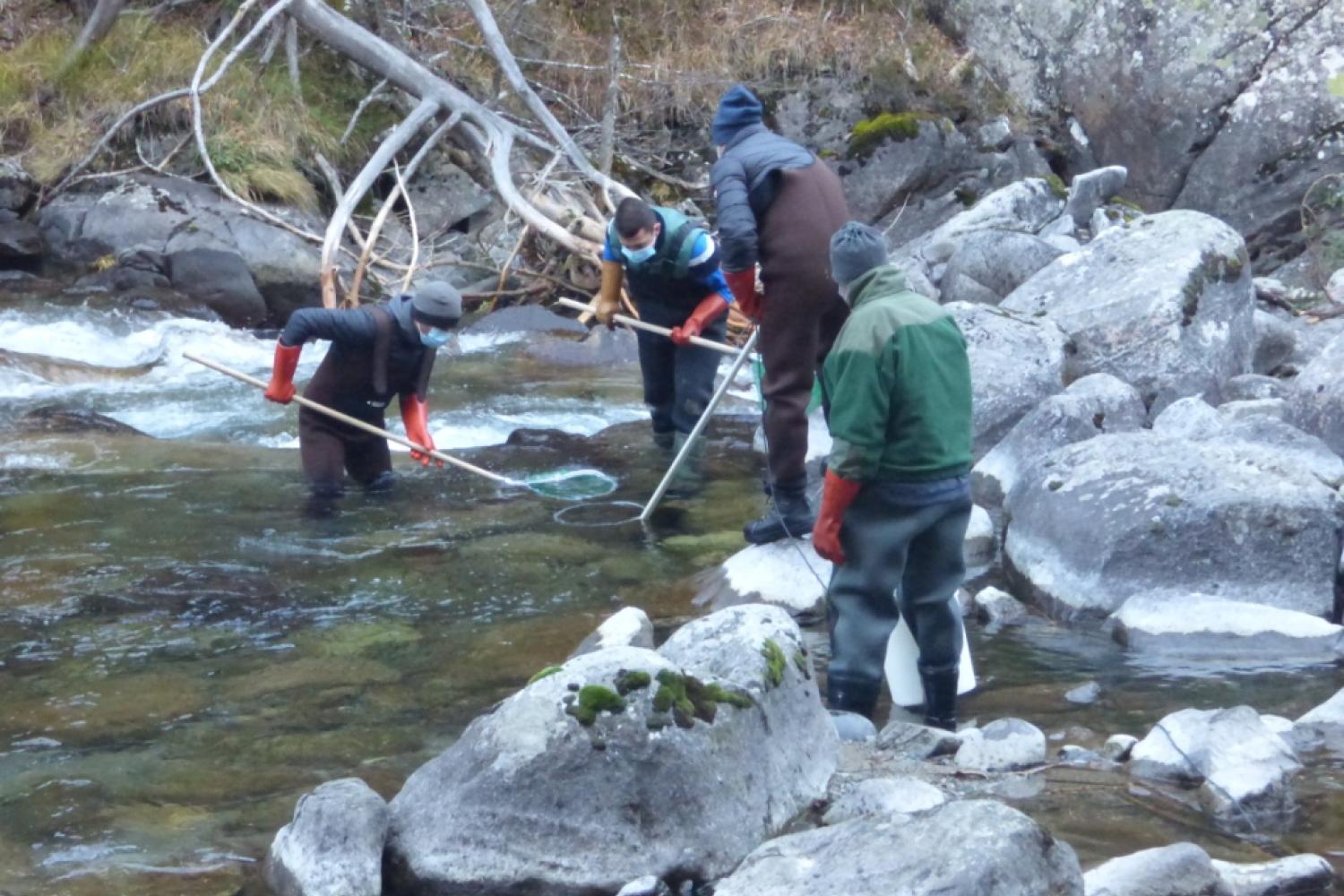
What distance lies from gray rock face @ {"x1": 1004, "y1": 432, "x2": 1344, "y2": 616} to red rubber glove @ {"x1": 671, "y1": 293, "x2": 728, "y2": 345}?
7.32 feet

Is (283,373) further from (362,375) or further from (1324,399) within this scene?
(1324,399)

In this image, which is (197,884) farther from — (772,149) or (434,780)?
(772,149)

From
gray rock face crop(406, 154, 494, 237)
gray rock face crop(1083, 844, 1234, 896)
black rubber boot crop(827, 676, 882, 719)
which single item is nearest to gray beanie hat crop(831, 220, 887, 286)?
black rubber boot crop(827, 676, 882, 719)

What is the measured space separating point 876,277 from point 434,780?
188cm

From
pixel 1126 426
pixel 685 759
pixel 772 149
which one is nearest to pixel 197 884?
pixel 685 759

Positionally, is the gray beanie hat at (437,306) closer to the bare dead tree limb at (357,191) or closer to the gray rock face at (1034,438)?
the gray rock face at (1034,438)

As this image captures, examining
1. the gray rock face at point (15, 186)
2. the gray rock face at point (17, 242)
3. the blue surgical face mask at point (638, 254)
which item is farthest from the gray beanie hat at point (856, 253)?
the gray rock face at point (15, 186)

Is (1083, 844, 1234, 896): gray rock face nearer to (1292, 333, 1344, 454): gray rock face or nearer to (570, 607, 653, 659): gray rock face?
(570, 607, 653, 659): gray rock face

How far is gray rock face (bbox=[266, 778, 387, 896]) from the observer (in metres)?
3.48

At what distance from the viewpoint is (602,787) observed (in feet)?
11.8

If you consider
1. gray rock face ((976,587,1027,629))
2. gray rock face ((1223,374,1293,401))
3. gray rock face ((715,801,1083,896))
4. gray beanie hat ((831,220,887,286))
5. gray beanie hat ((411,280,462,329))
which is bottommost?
gray rock face ((976,587,1027,629))

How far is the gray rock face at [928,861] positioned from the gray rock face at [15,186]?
12.6 m

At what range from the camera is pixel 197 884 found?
146 inches

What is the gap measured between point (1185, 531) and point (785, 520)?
5.16 feet
